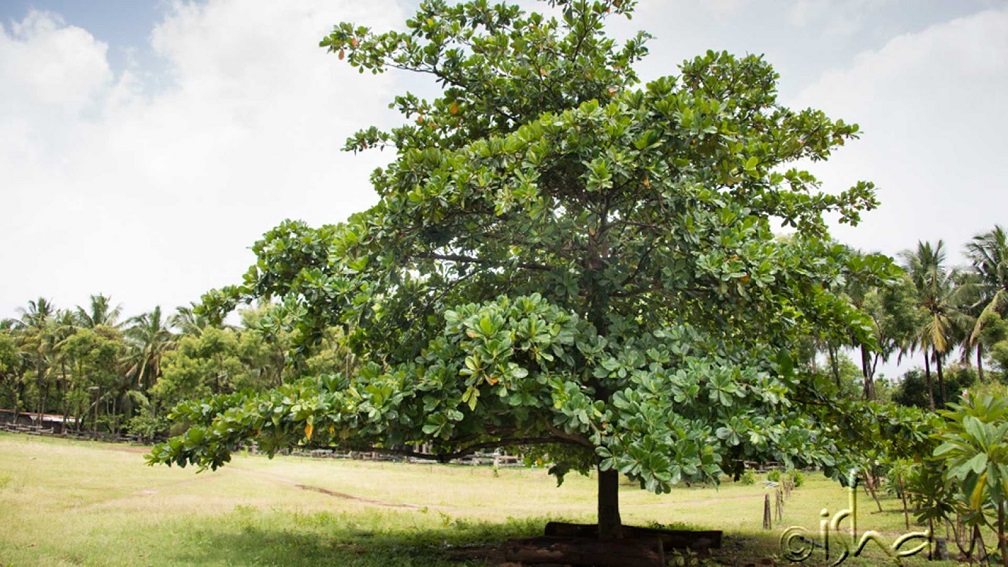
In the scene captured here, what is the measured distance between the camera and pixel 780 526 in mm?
13211

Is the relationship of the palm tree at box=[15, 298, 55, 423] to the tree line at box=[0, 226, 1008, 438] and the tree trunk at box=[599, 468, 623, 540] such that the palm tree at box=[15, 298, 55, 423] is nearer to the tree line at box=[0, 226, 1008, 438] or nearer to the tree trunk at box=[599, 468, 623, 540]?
the tree line at box=[0, 226, 1008, 438]

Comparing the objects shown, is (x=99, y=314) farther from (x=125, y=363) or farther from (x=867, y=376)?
(x=867, y=376)

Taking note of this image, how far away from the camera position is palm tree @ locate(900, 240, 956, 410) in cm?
2967

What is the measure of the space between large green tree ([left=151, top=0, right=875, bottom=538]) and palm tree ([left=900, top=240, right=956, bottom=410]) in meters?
26.2

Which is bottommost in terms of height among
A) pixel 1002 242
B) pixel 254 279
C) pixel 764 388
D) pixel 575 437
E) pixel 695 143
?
pixel 575 437

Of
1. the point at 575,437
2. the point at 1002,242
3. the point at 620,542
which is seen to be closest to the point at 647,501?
the point at 620,542

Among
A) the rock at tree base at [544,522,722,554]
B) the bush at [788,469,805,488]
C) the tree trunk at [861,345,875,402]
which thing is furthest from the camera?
the tree trunk at [861,345,875,402]

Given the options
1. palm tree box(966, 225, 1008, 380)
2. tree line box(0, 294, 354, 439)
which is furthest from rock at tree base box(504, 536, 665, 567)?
palm tree box(966, 225, 1008, 380)

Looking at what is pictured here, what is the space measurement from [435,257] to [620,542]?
399cm

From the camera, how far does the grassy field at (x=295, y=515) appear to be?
320 inches

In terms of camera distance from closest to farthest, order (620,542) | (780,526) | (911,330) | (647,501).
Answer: (620,542) < (780,526) < (647,501) < (911,330)

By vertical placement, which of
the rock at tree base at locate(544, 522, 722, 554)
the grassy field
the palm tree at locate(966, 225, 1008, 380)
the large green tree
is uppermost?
the palm tree at locate(966, 225, 1008, 380)

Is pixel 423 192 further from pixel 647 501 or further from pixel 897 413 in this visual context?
pixel 647 501

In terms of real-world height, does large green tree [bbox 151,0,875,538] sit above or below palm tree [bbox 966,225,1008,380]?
below
